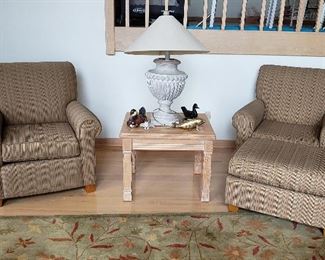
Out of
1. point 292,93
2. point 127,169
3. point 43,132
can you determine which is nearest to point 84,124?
point 43,132

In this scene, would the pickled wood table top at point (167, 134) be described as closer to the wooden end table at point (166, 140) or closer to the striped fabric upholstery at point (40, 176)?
the wooden end table at point (166, 140)

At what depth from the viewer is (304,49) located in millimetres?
3084

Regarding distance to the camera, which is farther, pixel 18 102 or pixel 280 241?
pixel 18 102

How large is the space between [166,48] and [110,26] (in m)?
1.08

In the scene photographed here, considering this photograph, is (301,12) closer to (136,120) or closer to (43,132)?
(136,120)

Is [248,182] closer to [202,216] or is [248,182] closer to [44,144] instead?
[202,216]

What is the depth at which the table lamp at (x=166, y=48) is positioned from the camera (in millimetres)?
2195

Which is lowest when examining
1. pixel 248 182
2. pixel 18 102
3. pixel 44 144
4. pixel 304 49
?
pixel 248 182

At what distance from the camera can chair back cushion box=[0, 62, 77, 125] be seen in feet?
8.80

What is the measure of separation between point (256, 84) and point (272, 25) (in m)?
0.57

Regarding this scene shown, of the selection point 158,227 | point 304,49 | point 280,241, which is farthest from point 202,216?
point 304,49

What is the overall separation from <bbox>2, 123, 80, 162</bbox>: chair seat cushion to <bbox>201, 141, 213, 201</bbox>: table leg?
2.84 ft

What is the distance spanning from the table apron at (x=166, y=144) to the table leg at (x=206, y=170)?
4cm

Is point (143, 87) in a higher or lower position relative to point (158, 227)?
higher
